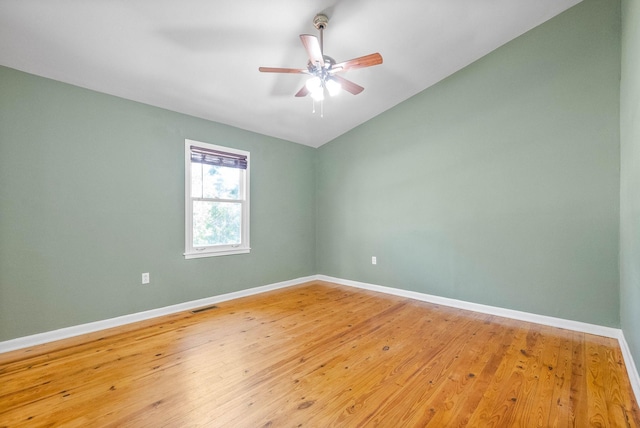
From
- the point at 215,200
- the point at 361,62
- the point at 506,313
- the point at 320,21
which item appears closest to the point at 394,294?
the point at 506,313

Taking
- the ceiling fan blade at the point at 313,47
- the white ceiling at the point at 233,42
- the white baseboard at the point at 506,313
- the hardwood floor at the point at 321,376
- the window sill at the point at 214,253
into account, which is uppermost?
the white ceiling at the point at 233,42

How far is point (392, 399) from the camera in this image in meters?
1.71

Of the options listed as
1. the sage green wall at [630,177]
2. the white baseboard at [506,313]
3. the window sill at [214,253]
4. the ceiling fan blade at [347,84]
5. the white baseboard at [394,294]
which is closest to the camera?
the sage green wall at [630,177]

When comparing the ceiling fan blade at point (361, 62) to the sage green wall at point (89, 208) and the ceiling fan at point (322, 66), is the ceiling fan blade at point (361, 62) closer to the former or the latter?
the ceiling fan at point (322, 66)

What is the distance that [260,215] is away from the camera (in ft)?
13.9

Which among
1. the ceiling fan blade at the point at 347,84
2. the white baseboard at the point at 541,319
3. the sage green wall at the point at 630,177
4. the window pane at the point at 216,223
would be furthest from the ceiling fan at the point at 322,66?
the white baseboard at the point at 541,319

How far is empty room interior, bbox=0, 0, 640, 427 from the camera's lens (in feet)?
6.03

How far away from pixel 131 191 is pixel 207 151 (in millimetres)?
1015

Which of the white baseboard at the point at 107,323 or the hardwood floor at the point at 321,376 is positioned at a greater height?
the white baseboard at the point at 107,323

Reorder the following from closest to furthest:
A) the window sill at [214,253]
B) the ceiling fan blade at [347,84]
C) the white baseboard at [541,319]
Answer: the white baseboard at [541,319], the ceiling fan blade at [347,84], the window sill at [214,253]

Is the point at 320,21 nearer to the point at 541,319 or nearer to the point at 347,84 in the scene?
the point at 347,84

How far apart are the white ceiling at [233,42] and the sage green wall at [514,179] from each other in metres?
0.41

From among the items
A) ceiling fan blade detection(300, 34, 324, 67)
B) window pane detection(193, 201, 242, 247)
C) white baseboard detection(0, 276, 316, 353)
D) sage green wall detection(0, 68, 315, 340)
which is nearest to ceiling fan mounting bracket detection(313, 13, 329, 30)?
ceiling fan blade detection(300, 34, 324, 67)

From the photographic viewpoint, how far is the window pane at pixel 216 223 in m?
3.59
